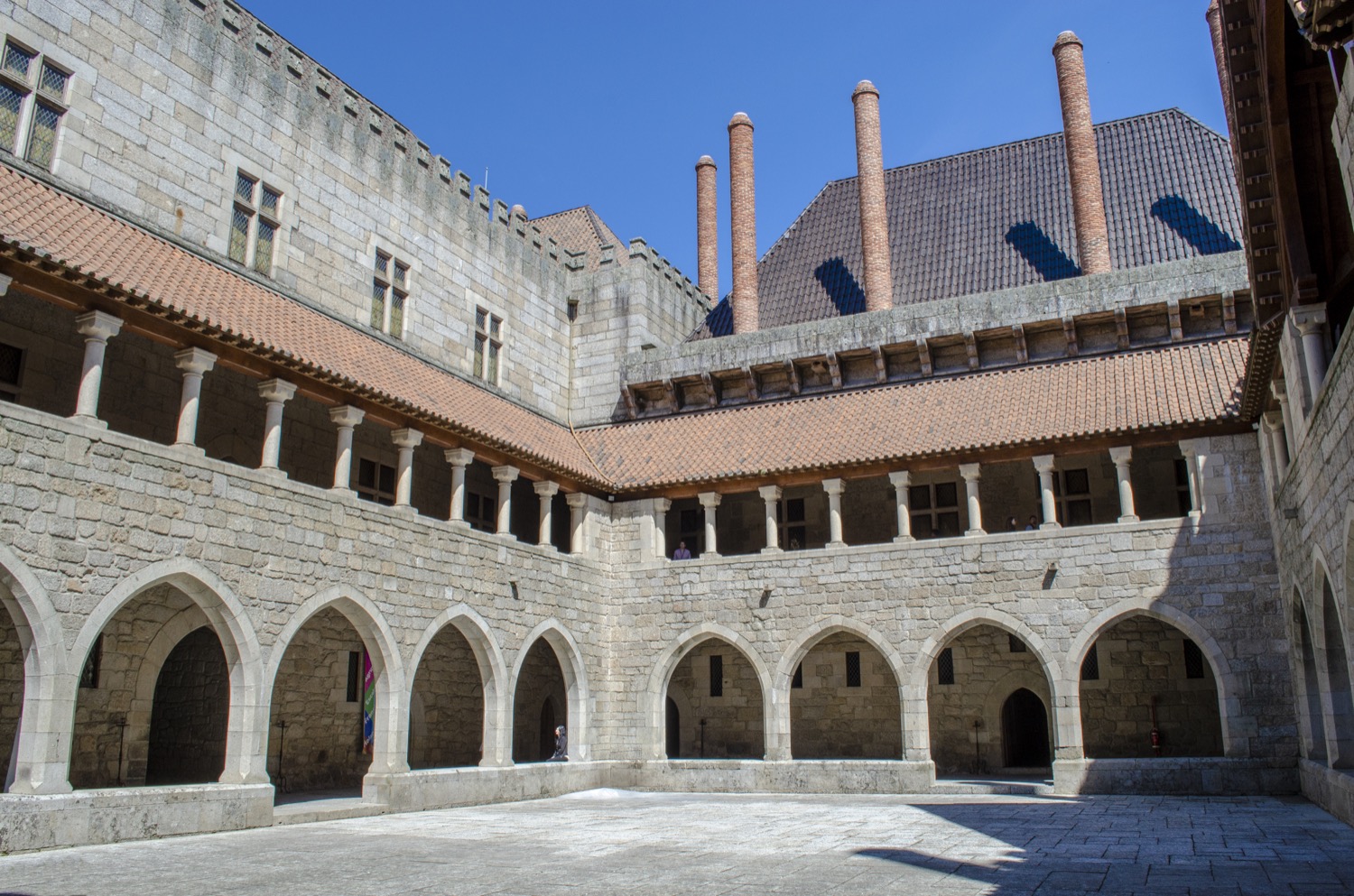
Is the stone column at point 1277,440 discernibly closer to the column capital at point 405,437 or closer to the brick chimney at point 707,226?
the column capital at point 405,437

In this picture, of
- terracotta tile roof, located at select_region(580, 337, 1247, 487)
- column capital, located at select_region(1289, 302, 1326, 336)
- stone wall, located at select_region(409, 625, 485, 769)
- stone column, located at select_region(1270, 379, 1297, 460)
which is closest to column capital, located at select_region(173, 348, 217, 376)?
stone wall, located at select_region(409, 625, 485, 769)

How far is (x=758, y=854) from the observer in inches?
363

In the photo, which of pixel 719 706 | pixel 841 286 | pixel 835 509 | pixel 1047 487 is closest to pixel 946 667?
pixel 835 509

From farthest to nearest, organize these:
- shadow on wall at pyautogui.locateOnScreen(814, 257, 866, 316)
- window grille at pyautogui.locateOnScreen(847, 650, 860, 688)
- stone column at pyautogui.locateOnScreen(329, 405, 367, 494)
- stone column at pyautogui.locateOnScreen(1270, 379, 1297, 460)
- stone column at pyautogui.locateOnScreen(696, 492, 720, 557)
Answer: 1. shadow on wall at pyautogui.locateOnScreen(814, 257, 866, 316)
2. window grille at pyautogui.locateOnScreen(847, 650, 860, 688)
3. stone column at pyautogui.locateOnScreen(696, 492, 720, 557)
4. stone column at pyautogui.locateOnScreen(329, 405, 367, 494)
5. stone column at pyautogui.locateOnScreen(1270, 379, 1297, 460)

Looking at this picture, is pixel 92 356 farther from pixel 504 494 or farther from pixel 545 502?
pixel 545 502

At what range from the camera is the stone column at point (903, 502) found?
17312 mm

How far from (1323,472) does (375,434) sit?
12.8 meters

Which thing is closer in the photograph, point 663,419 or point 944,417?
point 944,417

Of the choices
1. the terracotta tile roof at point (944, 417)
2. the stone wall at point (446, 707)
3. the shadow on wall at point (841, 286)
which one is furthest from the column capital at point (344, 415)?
the shadow on wall at point (841, 286)

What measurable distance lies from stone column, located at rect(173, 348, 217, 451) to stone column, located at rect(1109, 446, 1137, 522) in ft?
40.8

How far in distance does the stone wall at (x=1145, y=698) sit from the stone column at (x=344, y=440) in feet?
40.4

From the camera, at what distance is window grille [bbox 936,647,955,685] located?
19328 mm

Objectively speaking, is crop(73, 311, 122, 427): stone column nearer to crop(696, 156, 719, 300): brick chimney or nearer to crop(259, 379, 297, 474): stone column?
crop(259, 379, 297, 474): stone column

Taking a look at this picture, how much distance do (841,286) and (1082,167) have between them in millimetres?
5555
